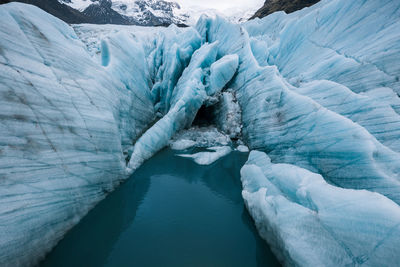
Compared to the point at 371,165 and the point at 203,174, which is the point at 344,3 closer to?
the point at 371,165

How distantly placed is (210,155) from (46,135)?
12.3 ft

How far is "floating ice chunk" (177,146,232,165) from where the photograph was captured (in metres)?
5.19

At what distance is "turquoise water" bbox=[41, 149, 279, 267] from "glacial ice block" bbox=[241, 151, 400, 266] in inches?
19.6

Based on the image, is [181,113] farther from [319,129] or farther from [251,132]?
[319,129]

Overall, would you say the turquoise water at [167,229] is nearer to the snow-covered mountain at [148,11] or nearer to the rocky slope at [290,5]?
the rocky slope at [290,5]

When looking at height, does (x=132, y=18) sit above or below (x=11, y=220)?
above

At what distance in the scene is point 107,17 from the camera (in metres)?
76.9

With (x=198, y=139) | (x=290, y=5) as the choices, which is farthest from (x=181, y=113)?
(x=290, y=5)

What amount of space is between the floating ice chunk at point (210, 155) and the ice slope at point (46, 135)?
1.98m

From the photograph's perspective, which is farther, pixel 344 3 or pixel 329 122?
pixel 344 3

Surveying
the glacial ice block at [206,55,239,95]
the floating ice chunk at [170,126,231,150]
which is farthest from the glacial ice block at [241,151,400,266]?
the glacial ice block at [206,55,239,95]

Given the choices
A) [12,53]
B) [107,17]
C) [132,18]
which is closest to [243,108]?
[12,53]

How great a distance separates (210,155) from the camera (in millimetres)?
5371

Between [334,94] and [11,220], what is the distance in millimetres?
5946
